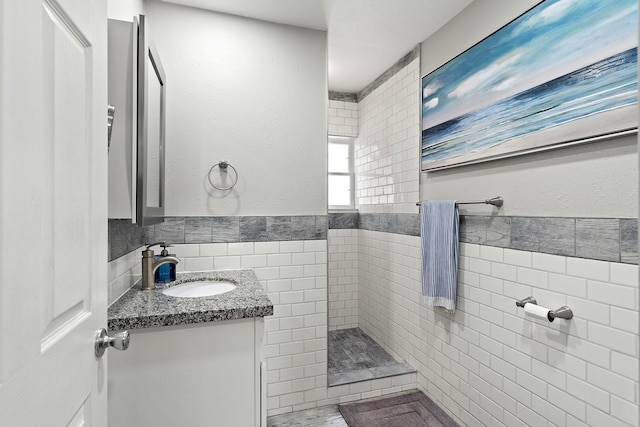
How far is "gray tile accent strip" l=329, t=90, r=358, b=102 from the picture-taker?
346 centimetres

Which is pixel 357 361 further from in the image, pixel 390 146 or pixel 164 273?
pixel 390 146

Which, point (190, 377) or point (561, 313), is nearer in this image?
point (190, 377)

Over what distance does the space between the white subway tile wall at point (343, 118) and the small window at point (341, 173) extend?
10cm

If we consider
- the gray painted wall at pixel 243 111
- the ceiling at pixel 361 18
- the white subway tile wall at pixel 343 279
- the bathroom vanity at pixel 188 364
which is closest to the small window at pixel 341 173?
the white subway tile wall at pixel 343 279

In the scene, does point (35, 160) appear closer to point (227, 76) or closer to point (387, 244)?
point (227, 76)

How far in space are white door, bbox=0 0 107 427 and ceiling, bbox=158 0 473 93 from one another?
4.71ft

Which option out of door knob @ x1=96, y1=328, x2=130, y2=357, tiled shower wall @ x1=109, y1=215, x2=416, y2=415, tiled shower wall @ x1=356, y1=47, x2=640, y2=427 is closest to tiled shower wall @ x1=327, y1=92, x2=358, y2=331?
tiled shower wall @ x1=356, y1=47, x2=640, y2=427

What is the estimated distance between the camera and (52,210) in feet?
1.94

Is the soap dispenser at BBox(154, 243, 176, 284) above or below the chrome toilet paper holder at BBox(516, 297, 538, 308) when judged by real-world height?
above

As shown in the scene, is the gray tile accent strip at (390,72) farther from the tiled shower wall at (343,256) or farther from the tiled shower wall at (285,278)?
the tiled shower wall at (285,278)

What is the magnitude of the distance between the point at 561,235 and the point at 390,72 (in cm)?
203

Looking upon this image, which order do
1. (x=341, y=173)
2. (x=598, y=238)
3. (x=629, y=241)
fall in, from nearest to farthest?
(x=629, y=241) < (x=598, y=238) < (x=341, y=173)

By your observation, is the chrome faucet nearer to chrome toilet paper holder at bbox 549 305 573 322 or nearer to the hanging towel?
the hanging towel

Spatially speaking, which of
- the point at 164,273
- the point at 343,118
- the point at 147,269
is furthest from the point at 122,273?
the point at 343,118
